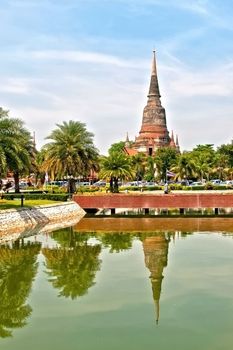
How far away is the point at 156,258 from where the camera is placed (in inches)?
940

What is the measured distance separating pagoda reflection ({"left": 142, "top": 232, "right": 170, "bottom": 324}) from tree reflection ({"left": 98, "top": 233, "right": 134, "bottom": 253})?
1004mm

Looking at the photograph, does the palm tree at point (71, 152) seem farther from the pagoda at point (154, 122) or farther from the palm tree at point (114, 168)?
the pagoda at point (154, 122)

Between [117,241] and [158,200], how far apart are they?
15.4m

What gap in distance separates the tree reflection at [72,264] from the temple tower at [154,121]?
88.4 m

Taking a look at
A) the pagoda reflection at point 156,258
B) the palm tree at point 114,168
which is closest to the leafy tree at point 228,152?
the palm tree at point 114,168

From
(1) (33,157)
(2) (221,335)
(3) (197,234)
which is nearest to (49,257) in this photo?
(3) (197,234)

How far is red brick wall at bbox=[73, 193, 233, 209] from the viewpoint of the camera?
4447 centimetres

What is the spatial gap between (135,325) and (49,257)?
484 inches

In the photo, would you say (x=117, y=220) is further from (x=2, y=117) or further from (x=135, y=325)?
(x=135, y=325)

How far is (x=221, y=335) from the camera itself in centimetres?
1223

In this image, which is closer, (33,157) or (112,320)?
(112,320)

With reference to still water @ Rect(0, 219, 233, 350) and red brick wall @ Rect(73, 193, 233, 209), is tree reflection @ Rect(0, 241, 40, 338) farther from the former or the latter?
red brick wall @ Rect(73, 193, 233, 209)

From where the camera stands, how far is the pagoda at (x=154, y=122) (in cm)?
11975

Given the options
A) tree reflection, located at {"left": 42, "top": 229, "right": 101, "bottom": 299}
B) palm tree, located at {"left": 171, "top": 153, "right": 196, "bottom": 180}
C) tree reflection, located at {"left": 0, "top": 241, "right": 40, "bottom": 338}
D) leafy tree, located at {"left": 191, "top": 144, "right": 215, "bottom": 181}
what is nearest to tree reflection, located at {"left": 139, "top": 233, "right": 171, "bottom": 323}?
tree reflection, located at {"left": 42, "top": 229, "right": 101, "bottom": 299}
